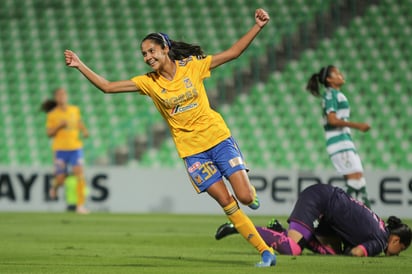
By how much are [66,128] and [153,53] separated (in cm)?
923

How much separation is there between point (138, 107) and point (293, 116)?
11.1ft

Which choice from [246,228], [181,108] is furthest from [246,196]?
[181,108]

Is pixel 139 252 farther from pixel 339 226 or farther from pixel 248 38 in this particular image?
pixel 248 38

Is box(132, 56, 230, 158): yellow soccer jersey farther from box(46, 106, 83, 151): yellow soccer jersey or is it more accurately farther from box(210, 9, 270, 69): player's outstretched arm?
box(46, 106, 83, 151): yellow soccer jersey

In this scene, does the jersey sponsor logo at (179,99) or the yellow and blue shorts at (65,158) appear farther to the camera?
the yellow and blue shorts at (65,158)

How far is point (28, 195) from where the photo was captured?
Answer: 17.4 metres

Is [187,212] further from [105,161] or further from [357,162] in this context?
[357,162]

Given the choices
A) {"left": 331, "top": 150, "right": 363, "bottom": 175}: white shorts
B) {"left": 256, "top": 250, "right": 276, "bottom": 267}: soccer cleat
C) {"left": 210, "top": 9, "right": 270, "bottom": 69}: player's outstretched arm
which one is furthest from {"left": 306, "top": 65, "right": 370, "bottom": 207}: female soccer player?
{"left": 256, "top": 250, "right": 276, "bottom": 267}: soccer cleat

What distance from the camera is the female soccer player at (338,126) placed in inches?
451

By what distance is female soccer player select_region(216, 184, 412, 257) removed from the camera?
8.28m

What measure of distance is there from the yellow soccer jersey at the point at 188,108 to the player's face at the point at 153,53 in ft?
0.56

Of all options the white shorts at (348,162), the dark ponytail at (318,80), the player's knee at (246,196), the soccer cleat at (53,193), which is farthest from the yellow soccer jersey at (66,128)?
the player's knee at (246,196)

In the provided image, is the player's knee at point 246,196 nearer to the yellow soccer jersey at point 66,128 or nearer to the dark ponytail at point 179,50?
the dark ponytail at point 179,50

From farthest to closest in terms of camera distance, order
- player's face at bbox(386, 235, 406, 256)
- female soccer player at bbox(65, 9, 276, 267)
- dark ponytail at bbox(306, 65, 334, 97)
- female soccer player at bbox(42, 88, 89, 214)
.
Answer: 1. female soccer player at bbox(42, 88, 89, 214)
2. dark ponytail at bbox(306, 65, 334, 97)
3. player's face at bbox(386, 235, 406, 256)
4. female soccer player at bbox(65, 9, 276, 267)
